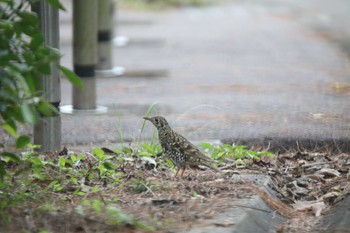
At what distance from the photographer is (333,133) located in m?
8.84

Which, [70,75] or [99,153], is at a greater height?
[70,75]

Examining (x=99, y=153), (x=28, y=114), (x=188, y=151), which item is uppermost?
(x=28, y=114)

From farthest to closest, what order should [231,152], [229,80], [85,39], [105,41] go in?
[229,80], [105,41], [85,39], [231,152]

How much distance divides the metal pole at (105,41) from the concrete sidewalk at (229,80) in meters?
0.21

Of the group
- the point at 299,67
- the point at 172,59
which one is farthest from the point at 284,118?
the point at 172,59

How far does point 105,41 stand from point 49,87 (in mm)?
4703

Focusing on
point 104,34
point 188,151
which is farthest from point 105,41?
point 188,151

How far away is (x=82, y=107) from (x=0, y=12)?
466 cm

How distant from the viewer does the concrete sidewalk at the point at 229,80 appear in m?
9.18

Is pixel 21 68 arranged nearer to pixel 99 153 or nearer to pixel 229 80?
pixel 99 153

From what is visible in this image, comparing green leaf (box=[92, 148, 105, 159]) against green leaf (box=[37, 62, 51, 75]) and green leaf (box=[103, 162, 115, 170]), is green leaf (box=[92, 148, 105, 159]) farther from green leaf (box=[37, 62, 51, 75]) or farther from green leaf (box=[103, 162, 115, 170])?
green leaf (box=[37, 62, 51, 75])

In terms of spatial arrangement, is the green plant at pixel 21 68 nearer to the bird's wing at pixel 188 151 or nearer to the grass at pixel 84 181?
the grass at pixel 84 181

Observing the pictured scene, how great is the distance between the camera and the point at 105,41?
40.0 ft

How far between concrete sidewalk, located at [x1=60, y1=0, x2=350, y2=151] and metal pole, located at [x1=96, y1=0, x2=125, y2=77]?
0.21m
